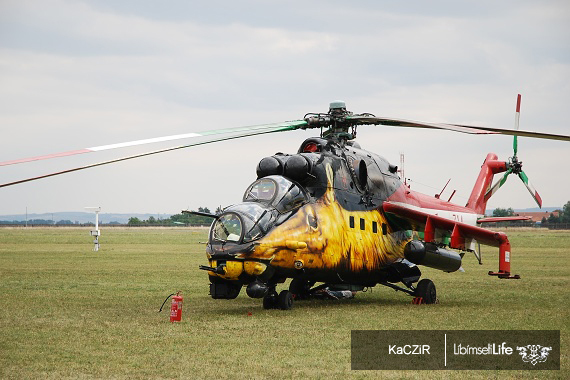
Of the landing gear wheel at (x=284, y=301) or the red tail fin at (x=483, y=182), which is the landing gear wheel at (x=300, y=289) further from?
the red tail fin at (x=483, y=182)

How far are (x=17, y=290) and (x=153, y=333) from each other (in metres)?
9.83

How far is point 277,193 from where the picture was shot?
57.5 feet

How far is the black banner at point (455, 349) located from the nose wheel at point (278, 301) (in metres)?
3.56

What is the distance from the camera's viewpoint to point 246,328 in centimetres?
1539

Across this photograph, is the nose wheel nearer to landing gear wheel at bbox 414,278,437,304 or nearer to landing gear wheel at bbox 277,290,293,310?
landing gear wheel at bbox 277,290,293,310

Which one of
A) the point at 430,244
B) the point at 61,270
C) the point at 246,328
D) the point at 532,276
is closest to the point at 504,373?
the point at 246,328

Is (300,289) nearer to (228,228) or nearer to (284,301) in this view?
(284,301)

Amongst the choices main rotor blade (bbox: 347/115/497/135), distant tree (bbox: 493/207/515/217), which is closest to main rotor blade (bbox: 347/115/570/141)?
main rotor blade (bbox: 347/115/497/135)

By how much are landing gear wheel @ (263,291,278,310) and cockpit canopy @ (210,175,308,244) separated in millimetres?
2167

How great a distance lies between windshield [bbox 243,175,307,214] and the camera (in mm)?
17453

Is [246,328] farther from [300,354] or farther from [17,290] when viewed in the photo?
[17,290]

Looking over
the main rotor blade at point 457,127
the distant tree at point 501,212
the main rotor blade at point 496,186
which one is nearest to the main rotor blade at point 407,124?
the main rotor blade at point 457,127

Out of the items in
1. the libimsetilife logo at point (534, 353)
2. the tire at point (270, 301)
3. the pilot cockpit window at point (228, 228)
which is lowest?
the libimsetilife logo at point (534, 353)

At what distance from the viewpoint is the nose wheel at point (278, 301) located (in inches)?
720
